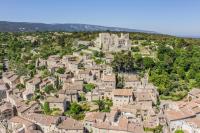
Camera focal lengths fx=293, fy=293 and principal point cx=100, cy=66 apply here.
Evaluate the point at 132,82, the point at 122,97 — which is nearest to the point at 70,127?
the point at 122,97

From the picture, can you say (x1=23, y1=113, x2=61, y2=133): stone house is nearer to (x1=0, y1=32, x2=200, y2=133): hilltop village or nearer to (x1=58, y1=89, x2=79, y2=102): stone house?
(x1=0, y1=32, x2=200, y2=133): hilltop village

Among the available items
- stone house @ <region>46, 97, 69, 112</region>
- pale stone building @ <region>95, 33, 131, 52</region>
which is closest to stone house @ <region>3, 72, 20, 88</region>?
stone house @ <region>46, 97, 69, 112</region>

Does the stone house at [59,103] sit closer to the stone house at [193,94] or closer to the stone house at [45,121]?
the stone house at [45,121]

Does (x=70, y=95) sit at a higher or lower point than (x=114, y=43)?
lower

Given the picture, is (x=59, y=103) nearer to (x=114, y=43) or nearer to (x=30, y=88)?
(x=30, y=88)

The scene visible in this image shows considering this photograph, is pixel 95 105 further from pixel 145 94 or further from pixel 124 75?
pixel 124 75

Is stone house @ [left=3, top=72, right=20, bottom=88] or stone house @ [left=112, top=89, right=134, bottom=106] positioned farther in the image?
stone house @ [left=3, top=72, right=20, bottom=88]

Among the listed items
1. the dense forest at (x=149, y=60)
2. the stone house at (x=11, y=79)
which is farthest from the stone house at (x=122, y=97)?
the stone house at (x=11, y=79)

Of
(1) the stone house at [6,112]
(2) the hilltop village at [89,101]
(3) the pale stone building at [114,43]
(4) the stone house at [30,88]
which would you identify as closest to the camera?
(2) the hilltop village at [89,101]
